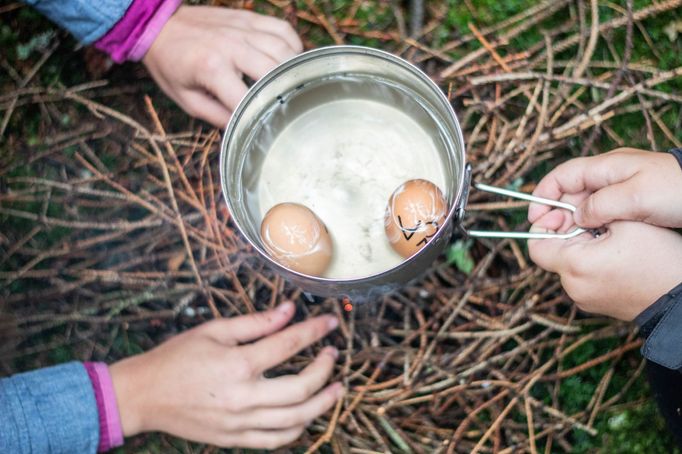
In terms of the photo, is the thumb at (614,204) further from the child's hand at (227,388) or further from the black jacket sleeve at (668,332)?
the child's hand at (227,388)

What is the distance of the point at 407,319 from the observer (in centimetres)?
167

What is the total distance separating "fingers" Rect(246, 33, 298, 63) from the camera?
1.60m

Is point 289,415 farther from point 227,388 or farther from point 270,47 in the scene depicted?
point 270,47

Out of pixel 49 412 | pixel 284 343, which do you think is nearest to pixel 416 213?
→ pixel 284 343

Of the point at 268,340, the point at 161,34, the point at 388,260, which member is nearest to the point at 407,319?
the point at 388,260

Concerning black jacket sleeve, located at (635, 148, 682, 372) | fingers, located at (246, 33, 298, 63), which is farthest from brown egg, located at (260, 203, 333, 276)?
black jacket sleeve, located at (635, 148, 682, 372)

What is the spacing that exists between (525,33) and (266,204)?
2.57 feet

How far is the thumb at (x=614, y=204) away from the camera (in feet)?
4.19

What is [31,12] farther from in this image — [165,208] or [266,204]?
[266,204]

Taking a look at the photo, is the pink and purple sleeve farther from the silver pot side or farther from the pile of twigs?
the silver pot side

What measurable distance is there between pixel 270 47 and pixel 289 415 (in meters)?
0.82

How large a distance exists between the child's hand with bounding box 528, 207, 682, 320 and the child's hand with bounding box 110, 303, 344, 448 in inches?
22.9

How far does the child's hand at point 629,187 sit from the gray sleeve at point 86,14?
3.38 ft

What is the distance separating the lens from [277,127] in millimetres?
1595
